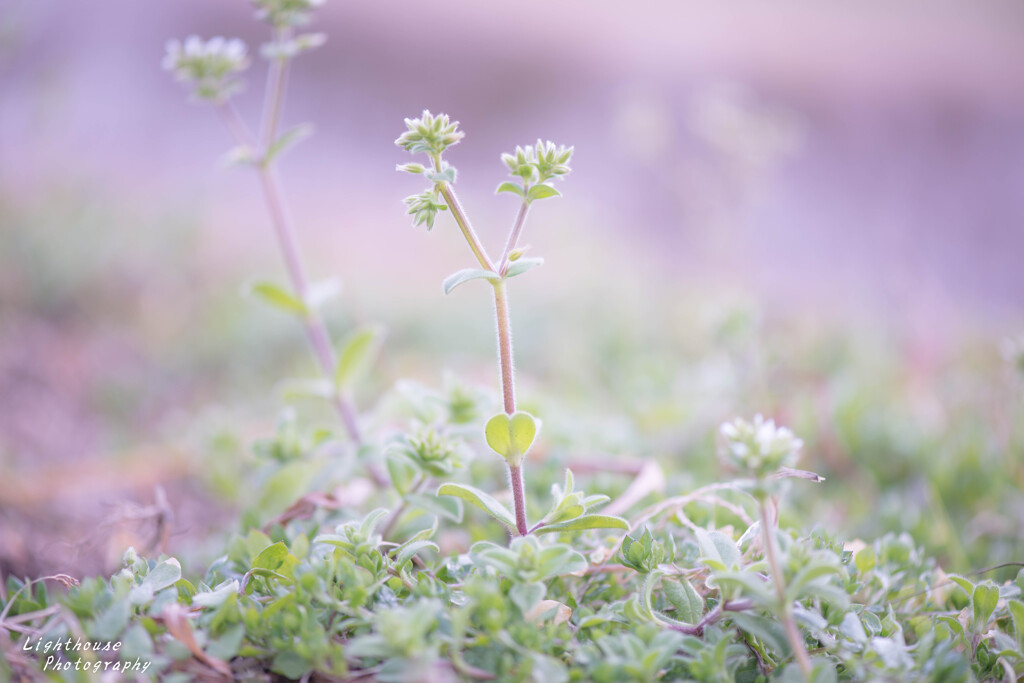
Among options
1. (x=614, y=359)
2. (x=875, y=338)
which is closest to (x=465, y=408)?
(x=614, y=359)

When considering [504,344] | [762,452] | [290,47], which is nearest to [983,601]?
[762,452]

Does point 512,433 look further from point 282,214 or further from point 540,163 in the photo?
point 282,214

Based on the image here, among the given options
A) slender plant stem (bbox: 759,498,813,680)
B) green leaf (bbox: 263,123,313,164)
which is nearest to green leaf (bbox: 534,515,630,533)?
slender plant stem (bbox: 759,498,813,680)

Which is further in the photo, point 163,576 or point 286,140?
point 286,140

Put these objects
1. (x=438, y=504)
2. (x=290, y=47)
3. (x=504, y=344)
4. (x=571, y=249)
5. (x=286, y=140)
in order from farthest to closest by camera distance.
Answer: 1. (x=571, y=249)
2. (x=286, y=140)
3. (x=290, y=47)
4. (x=438, y=504)
5. (x=504, y=344)

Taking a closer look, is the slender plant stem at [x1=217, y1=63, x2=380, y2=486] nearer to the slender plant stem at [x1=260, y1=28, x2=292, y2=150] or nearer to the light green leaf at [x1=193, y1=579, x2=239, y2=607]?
the slender plant stem at [x1=260, y1=28, x2=292, y2=150]

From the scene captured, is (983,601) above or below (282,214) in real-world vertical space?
below

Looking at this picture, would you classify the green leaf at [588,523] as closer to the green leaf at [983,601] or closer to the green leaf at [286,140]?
the green leaf at [983,601]

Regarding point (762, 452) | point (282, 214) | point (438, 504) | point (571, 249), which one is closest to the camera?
point (762, 452)
